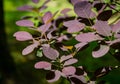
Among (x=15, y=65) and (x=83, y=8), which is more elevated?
(x=83, y=8)

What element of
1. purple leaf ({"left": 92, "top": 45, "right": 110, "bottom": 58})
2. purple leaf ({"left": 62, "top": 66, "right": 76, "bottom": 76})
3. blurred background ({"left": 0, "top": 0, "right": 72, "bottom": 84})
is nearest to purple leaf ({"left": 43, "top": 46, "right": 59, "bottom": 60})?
purple leaf ({"left": 62, "top": 66, "right": 76, "bottom": 76})

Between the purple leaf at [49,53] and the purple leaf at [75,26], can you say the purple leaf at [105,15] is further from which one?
the purple leaf at [49,53]

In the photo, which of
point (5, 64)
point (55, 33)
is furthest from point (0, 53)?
point (55, 33)

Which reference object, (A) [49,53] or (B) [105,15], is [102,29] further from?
(A) [49,53]

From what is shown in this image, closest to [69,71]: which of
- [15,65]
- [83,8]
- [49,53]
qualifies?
[49,53]

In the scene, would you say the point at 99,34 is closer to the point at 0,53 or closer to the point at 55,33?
the point at 55,33

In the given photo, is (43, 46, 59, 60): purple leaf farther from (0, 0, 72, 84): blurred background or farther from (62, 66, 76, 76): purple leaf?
(0, 0, 72, 84): blurred background

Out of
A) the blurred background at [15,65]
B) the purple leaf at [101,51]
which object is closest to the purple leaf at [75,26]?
the purple leaf at [101,51]

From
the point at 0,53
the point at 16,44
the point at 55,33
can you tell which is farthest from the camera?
the point at 16,44
